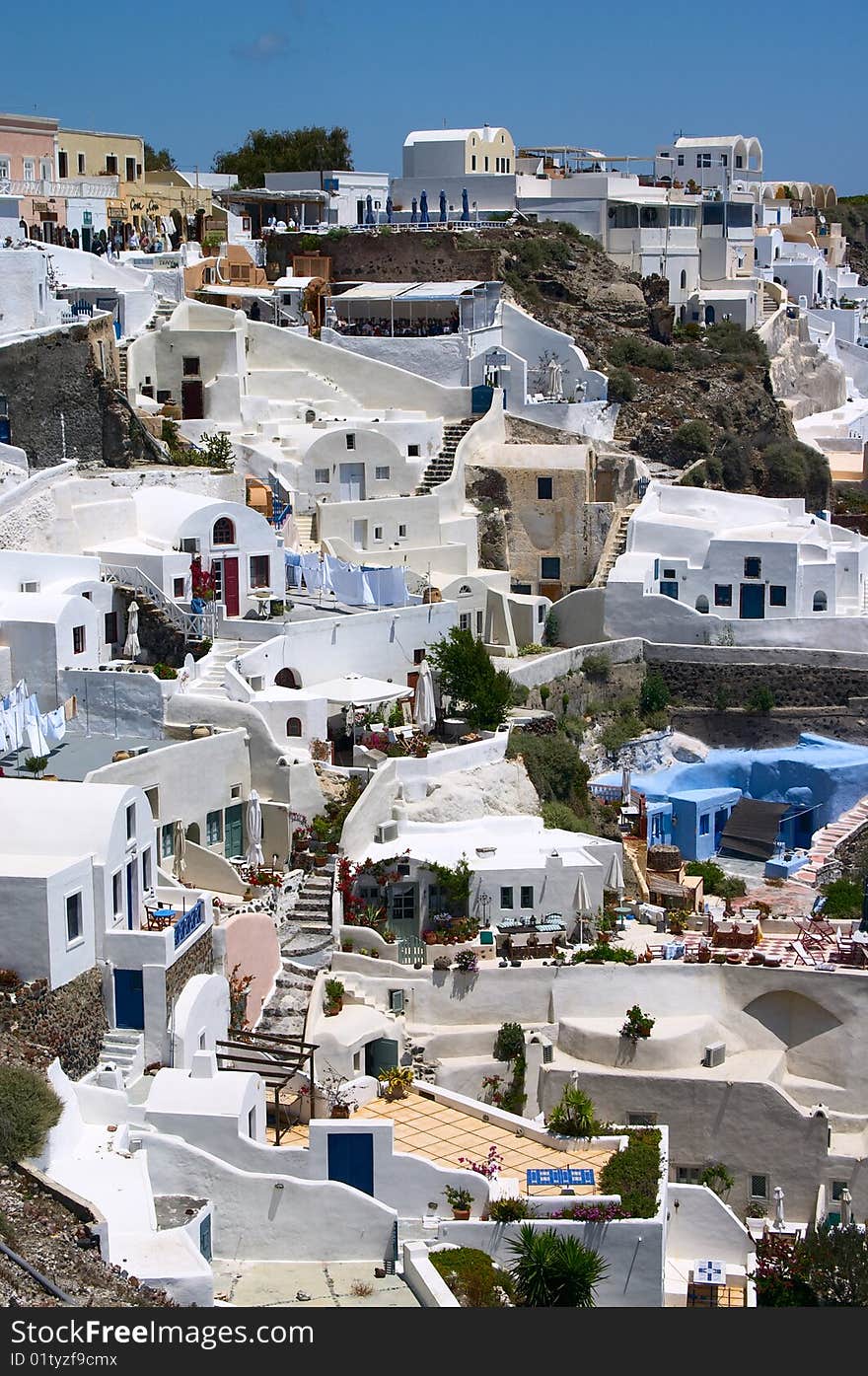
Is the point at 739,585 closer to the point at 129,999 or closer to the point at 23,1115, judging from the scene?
the point at 129,999

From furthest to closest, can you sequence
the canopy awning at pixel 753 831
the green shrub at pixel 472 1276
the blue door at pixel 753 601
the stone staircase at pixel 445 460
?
1. the stone staircase at pixel 445 460
2. the blue door at pixel 753 601
3. the canopy awning at pixel 753 831
4. the green shrub at pixel 472 1276

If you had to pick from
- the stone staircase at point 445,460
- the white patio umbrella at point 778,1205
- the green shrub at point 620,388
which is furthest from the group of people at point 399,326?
the white patio umbrella at point 778,1205

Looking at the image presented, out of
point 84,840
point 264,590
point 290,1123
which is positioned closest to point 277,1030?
point 290,1123

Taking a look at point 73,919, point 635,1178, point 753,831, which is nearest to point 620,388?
point 753,831

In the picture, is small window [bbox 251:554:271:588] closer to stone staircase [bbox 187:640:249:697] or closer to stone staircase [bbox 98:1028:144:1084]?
stone staircase [bbox 187:640:249:697]

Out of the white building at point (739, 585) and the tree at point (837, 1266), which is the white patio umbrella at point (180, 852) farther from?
the white building at point (739, 585)

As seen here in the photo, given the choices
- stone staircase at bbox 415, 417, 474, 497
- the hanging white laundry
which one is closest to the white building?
stone staircase at bbox 415, 417, 474, 497
